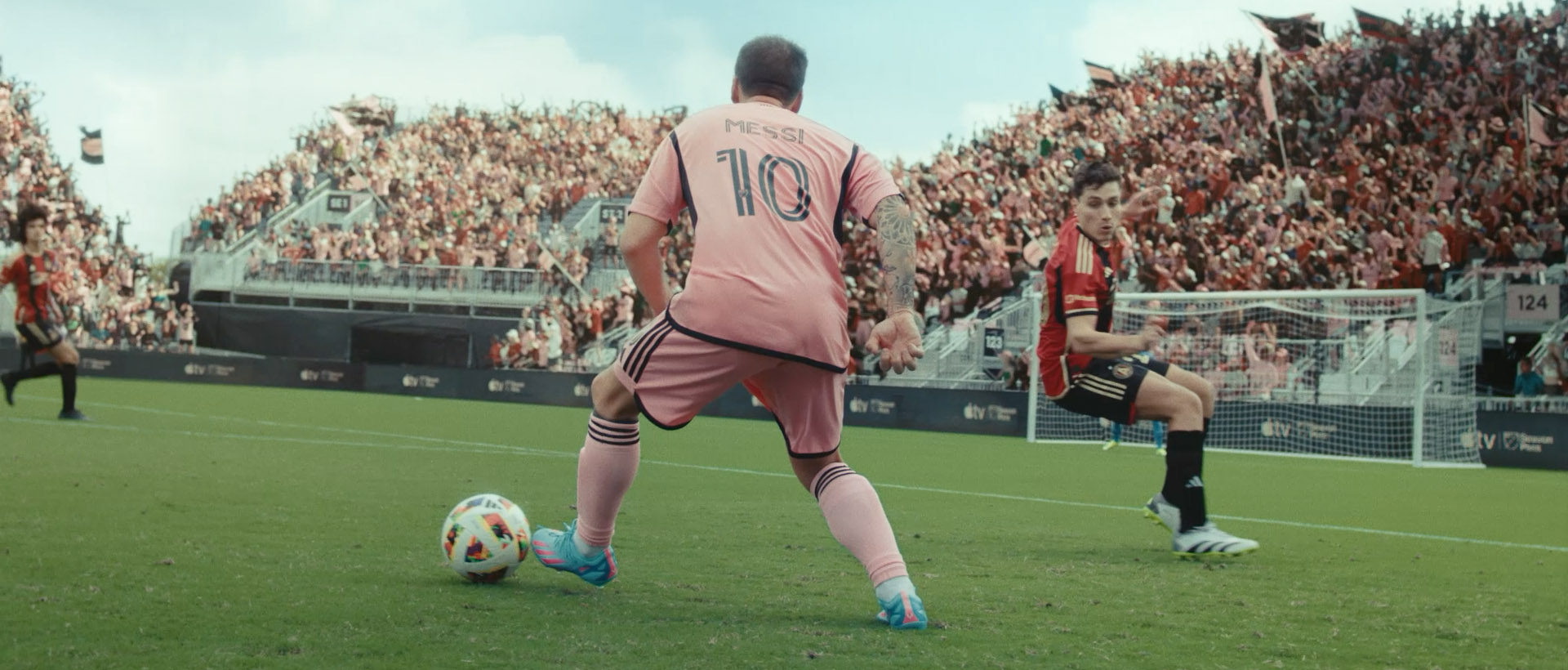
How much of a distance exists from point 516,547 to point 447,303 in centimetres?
3161

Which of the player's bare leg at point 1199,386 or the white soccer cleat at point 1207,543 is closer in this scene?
the white soccer cleat at point 1207,543

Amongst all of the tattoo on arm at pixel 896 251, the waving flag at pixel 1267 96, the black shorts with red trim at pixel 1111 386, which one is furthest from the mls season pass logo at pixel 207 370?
the tattoo on arm at pixel 896 251

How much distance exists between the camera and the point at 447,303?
1399 inches

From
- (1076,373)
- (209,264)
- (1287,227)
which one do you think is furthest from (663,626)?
(209,264)

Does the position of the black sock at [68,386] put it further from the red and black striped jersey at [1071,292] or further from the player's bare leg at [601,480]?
the player's bare leg at [601,480]

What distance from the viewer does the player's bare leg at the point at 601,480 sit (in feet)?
14.5

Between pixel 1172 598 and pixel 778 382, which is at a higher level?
pixel 778 382

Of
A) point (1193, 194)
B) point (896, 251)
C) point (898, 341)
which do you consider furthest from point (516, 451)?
point (1193, 194)

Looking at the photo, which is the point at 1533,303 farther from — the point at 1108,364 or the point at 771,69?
the point at 771,69

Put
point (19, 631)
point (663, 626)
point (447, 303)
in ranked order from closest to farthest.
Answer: point (19, 631), point (663, 626), point (447, 303)

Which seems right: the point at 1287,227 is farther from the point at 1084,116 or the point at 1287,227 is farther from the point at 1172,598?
the point at 1172,598

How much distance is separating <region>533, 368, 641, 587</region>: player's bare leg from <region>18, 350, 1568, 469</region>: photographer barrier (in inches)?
173

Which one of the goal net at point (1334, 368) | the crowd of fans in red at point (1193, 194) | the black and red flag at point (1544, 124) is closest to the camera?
the goal net at point (1334, 368)

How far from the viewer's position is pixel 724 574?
5219 millimetres
